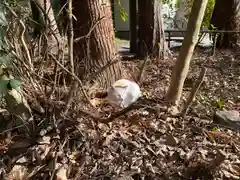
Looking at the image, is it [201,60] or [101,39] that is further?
[201,60]

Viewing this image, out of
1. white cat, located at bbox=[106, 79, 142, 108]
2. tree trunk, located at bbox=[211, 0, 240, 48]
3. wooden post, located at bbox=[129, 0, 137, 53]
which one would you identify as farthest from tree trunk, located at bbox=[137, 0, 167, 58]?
white cat, located at bbox=[106, 79, 142, 108]

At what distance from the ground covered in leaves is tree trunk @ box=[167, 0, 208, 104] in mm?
234

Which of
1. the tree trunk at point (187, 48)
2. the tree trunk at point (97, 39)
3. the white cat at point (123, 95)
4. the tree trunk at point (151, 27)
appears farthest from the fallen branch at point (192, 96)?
the tree trunk at point (151, 27)

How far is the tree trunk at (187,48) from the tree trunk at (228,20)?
3.09 m

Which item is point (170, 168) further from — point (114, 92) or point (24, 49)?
point (24, 49)

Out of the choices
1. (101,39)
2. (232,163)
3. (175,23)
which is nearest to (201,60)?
(101,39)

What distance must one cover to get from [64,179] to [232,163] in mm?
1312

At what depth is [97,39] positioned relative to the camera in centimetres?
302

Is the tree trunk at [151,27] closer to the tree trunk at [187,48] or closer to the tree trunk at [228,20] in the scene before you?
the tree trunk at [228,20]

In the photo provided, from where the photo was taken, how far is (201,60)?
4.39 m

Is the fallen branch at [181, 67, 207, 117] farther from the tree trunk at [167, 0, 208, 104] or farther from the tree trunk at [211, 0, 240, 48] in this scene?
the tree trunk at [211, 0, 240, 48]

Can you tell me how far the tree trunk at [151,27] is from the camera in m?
4.74

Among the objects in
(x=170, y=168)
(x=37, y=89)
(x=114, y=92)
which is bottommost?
(x=170, y=168)

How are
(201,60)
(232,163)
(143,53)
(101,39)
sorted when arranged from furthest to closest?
(143,53) < (201,60) < (101,39) < (232,163)
